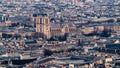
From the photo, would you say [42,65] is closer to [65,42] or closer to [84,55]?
[84,55]

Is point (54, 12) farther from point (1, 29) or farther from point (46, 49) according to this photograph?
point (46, 49)

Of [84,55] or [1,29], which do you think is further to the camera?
[1,29]

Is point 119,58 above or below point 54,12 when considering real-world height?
above

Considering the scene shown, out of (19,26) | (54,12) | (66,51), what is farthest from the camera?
(54,12)

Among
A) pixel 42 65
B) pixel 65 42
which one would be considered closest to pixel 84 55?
pixel 42 65

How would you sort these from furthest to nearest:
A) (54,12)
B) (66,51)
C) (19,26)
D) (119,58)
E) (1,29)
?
(54,12)
(19,26)
(1,29)
(66,51)
(119,58)

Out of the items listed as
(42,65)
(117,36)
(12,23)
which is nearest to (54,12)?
(12,23)
